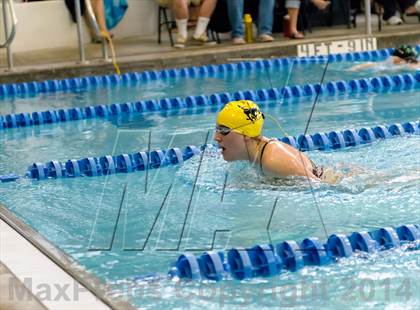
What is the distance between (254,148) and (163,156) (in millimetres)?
1017

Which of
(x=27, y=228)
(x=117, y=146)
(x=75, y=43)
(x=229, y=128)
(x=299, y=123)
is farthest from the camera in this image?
(x=75, y=43)

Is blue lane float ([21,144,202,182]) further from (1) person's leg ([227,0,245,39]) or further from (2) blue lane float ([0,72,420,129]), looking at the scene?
(1) person's leg ([227,0,245,39])

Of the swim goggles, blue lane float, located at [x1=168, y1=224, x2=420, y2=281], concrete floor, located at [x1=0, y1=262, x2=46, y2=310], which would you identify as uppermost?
the swim goggles

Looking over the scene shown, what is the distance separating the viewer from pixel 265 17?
11.2 m

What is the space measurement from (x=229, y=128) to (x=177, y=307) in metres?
1.85

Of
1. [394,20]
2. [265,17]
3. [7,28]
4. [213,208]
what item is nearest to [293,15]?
[265,17]

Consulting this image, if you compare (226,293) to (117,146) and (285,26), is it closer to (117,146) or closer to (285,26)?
(117,146)

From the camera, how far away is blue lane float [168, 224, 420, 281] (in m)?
4.15

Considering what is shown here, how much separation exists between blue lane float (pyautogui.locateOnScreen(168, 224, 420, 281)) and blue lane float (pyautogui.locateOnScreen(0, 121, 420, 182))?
78.7 inches

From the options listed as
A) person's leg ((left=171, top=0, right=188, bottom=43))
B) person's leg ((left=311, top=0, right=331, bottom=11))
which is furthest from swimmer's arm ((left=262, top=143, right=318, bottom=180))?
person's leg ((left=311, top=0, right=331, bottom=11))

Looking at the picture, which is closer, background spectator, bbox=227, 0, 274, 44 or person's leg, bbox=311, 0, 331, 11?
background spectator, bbox=227, 0, 274, 44

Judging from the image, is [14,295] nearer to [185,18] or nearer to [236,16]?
[185,18]

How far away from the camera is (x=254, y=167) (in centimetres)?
561

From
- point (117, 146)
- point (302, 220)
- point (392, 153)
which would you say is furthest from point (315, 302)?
point (117, 146)
